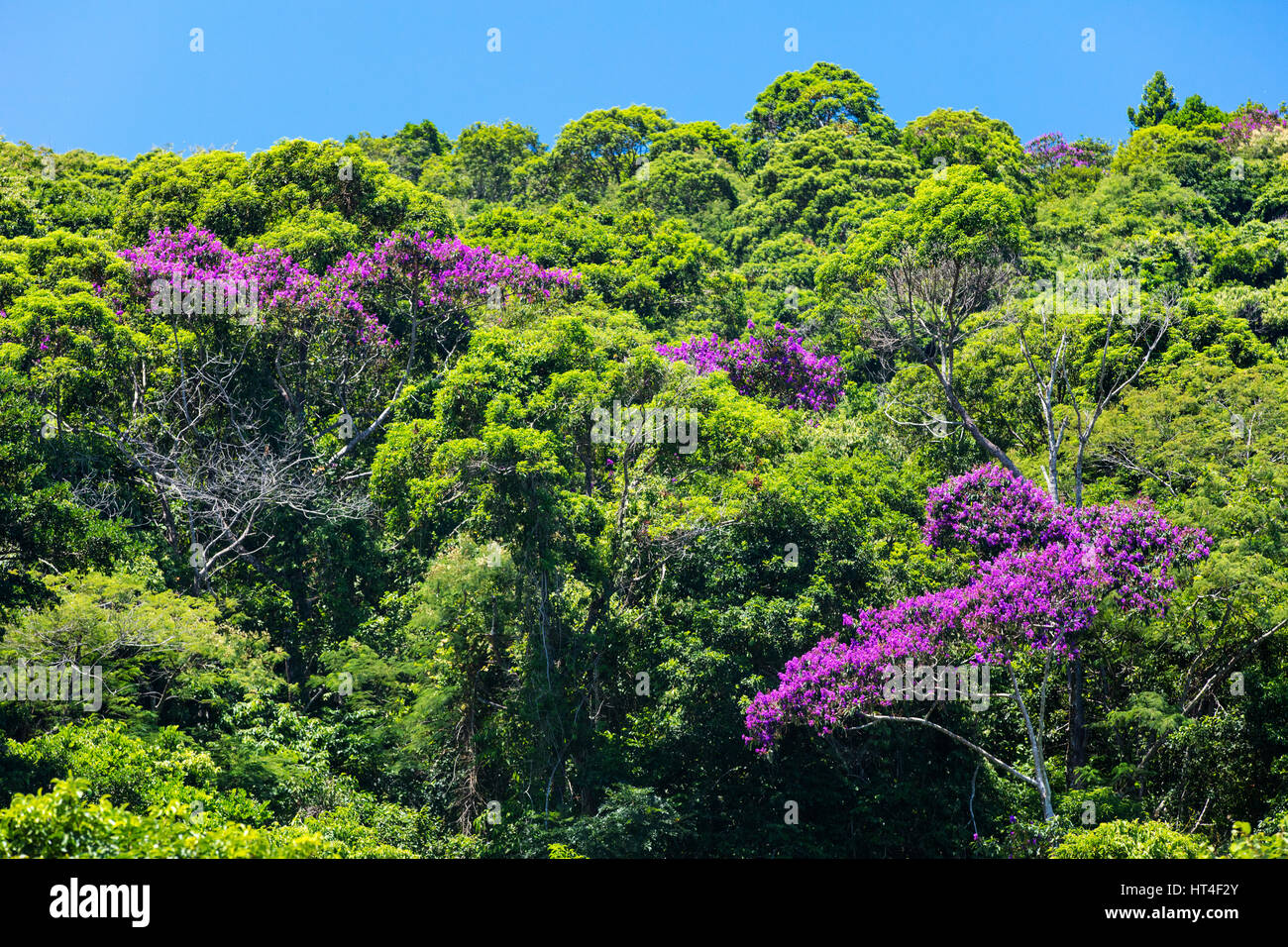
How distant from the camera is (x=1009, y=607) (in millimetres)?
14016

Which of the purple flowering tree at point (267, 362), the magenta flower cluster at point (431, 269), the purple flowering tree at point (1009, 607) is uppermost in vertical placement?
the magenta flower cluster at point (431, 269)

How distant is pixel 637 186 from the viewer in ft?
121

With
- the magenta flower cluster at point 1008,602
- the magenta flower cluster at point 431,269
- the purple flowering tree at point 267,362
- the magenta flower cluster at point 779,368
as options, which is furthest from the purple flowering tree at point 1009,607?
the magenta flower cluster at point 431,269

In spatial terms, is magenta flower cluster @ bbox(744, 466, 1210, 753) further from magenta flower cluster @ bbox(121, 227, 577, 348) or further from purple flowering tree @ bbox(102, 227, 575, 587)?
magenta flower cluster @ bbox(121, 227, 577, 348)

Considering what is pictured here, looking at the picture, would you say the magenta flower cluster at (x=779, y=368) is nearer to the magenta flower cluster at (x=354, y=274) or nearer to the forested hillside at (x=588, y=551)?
the forested hillside at (x=588, y=551)

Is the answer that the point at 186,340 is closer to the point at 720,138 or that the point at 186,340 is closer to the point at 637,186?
the point at 637,186

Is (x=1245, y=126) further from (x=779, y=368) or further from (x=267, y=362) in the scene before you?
(x=267, y=362)

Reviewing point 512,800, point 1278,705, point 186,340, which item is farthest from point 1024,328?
point 186,340

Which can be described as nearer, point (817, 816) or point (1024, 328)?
point (817, 816)

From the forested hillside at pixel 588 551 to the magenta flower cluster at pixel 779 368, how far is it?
0.10m

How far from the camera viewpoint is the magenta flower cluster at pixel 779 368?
75.7ft

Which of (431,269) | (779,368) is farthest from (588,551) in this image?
(779,368)
